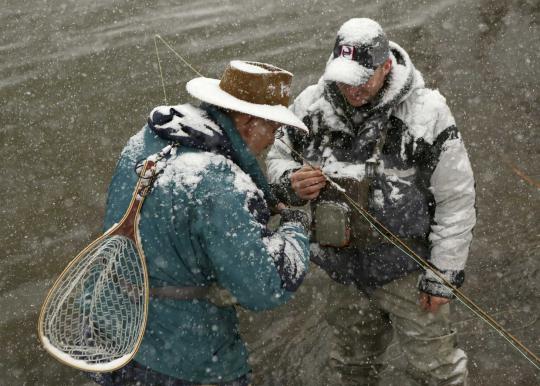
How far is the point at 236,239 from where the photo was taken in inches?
92.6

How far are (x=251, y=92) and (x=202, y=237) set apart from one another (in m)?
0.65

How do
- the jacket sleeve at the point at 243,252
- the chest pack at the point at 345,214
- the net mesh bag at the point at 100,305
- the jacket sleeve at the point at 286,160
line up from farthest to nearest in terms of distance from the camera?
the jacket sleeve at the point at 286,160 → the chest pack at the point at 345,214 → the net mesh bag at the point at 100,305 → the jacket sleeve at the point at 243,252

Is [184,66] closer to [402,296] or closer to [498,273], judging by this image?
[498,273]

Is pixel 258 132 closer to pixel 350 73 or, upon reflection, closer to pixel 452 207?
pixel 350 73

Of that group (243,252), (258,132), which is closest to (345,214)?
(258,132)

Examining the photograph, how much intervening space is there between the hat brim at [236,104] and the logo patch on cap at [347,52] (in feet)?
1.74

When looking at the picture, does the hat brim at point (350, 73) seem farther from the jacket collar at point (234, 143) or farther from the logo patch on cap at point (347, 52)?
the jacket collar at point (234, 143)

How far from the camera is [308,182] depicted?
3049 mm

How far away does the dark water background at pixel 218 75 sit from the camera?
4516 mm

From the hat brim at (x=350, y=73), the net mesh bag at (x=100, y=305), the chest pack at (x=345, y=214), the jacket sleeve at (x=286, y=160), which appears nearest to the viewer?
the net mesh bag at (x=100, y=305)

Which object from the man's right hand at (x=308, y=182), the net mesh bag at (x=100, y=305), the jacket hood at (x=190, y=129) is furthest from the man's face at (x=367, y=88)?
the net mesh bag at (x=100, y=305)

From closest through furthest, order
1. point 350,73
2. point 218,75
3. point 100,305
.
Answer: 1. point 100,305
2. point 350,73
3. point 218,75

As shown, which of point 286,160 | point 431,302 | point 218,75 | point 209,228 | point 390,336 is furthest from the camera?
point 218,75

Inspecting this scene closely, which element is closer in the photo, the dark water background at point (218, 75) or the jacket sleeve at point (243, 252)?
the jacket sleeve at point (243, 252)
